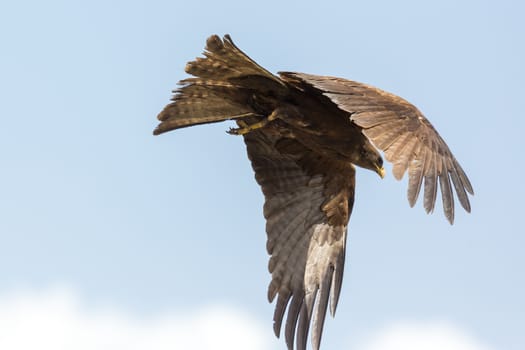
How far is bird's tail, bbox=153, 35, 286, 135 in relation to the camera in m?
10.2

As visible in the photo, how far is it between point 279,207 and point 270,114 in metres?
1.63

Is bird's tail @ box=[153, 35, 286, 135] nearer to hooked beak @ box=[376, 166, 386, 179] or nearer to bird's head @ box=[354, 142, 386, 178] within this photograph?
bird's head @ box=[354, 142, 386, 178]

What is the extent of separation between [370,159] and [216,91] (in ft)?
4.94

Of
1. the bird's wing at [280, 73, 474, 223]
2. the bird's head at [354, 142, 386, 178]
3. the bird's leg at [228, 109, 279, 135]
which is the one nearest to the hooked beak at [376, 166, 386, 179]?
the bird's head at [354, 142, 386, 178]

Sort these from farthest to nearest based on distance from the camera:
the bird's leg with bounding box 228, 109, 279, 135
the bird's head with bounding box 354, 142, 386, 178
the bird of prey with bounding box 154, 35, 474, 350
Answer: the bird's head with bounding box 354, 142, 386, 178
the bird's leg with bounding box 228, 109, 279, 135
the bird of prey with bounding box 154, 35, 474, 350

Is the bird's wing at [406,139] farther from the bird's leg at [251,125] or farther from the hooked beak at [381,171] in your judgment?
the hooked beak at [381,171]

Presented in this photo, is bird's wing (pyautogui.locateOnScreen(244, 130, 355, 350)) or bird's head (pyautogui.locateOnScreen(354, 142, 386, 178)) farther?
bird's wing (pyautogui.locateOnScreen(244, 130, 355, 350))

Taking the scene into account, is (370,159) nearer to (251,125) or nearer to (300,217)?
(251,125)

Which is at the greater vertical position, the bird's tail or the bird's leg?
the bird's tail

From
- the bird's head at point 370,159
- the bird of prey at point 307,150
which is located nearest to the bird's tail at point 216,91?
the bird of prey at point 307,150

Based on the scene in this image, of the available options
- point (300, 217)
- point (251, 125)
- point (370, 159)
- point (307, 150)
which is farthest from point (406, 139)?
point (300, 217)

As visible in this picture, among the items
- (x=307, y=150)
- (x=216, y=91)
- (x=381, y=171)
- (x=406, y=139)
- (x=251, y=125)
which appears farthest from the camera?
(x=307, y=150)

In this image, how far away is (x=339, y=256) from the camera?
39.2 ft

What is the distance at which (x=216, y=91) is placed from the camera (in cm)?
1055
